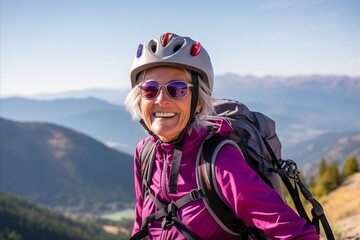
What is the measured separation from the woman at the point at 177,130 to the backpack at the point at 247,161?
3 centimetres

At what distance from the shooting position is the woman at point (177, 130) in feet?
9.53

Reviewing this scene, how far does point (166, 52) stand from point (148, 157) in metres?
0.96

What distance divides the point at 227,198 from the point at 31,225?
129 meters

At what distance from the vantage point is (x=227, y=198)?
2.71 metres

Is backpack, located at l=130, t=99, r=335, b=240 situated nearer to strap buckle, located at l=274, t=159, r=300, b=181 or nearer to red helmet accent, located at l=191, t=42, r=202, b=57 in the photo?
strap buckle, located at l=274, t=159, r=300, b=181

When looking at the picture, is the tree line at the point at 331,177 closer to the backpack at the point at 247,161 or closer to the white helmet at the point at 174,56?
the backpack at the point at 247,161

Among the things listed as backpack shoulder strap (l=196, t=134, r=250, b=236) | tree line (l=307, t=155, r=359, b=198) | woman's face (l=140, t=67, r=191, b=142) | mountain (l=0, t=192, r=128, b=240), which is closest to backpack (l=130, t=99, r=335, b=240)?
backpack shoulder strap (l=196, t=134, r=250, b=236)

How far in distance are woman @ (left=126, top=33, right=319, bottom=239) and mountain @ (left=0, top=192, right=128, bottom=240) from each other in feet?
393

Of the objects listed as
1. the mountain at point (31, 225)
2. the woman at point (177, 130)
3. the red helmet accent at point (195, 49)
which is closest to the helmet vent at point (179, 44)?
the woman at point (177, 130)

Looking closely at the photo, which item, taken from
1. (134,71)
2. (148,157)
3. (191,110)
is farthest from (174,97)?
(148,157)

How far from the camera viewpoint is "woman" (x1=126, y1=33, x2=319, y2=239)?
2.90 metres

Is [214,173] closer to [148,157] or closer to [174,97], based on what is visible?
[174,97]

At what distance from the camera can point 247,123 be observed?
11.4 feet

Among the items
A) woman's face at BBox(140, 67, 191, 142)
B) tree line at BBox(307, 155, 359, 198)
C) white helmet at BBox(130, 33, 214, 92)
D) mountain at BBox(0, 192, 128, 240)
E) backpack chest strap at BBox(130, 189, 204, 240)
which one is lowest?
mountain at BBox(0, 192, 128, 240)
